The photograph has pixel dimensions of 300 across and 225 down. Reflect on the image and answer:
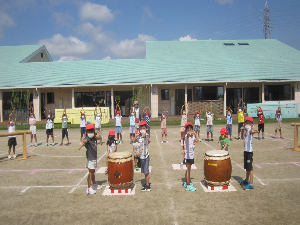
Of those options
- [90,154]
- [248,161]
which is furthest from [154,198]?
[248,161]

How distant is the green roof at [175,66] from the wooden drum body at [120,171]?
19.3 meters

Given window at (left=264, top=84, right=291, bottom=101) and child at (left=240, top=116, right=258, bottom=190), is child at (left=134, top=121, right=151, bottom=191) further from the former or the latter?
window at (left=264, top=84, right=291, bottom=101)

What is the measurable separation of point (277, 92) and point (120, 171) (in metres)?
25.6

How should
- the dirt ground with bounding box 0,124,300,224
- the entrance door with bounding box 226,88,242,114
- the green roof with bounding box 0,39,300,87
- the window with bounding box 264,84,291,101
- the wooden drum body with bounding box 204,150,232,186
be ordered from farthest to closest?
the entrance door with bounding box 226,88,242,114
the window with bounding box 264,84,291,101
the green roof with bounding box 0,39,300,87
the wooden drum body with bounding box 204,150,232,186
the dirt ground with bounding box 0,124,300,224

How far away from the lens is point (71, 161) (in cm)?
1009

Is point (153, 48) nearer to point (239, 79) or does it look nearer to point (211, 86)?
point (211, 86)

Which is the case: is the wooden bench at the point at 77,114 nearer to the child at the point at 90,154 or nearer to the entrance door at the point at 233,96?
the entrance door at the point at 233,96

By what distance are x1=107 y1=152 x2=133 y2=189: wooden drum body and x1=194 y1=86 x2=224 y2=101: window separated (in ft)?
71.2

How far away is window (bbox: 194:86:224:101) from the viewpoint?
27188 millimetres

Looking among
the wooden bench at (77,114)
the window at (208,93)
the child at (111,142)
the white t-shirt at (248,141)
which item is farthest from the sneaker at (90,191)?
the window at (208,93)

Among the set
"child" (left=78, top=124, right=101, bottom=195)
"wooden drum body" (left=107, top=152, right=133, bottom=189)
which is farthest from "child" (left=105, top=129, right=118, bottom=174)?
"wooden drum body" (left=107, top=152, right=133, bottom=189)

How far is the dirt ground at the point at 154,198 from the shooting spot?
16.9ft

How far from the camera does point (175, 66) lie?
1094 inches

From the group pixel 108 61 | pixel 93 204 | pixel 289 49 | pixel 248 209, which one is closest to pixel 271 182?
pixel 248 209
